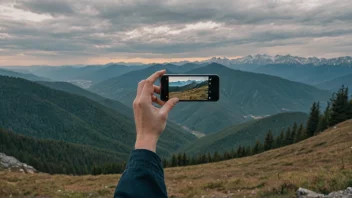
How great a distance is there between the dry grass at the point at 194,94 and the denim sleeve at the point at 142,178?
1.88 meters

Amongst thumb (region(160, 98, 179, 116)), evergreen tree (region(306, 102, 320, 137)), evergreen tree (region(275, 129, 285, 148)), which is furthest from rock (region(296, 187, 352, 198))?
evergreen tree (region(275, 129, 285, 148))

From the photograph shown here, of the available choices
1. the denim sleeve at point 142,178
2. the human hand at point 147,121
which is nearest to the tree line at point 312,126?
the human hand at point 147,121

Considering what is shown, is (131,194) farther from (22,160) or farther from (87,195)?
(22,160)

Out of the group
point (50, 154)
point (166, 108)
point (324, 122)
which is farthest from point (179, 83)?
point (50, 154)

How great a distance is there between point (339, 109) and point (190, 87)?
61.5 meters

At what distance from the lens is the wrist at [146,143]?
2.57 metres

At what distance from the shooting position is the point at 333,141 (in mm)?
34594

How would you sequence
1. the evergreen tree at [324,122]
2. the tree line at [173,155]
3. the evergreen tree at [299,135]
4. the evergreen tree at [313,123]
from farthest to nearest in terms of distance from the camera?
the evergreen tree at [313,123], the evergreen tree at [299,135], the evergreen tree at [324,122], the tree line at [173,155]

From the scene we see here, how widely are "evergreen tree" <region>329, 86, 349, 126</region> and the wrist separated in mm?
62762

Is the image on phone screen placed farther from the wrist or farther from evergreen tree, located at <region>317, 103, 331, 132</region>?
evergreen tree, located at <region>317, 103, 331, 132</region>

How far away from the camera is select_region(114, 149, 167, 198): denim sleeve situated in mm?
2256

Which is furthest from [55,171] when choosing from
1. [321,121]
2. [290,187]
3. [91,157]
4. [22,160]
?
[290,187]

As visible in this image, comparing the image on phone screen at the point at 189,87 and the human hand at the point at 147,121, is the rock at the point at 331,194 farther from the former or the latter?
the human hand at the point at 147,121

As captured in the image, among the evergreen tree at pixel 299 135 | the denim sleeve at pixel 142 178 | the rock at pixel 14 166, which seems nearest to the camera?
the denim sleeve at pixel 142 178
